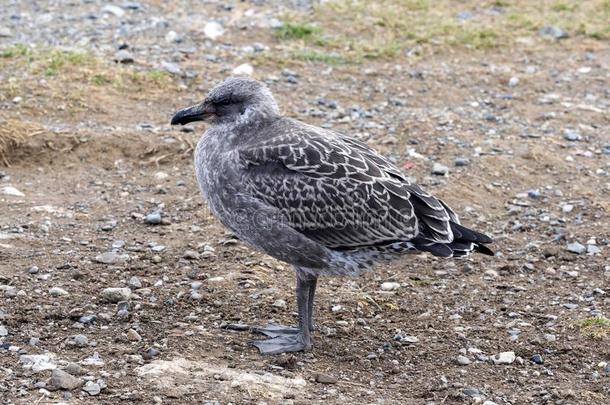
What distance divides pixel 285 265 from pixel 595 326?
8.03ft

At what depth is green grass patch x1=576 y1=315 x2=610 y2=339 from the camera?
7277 millimetres

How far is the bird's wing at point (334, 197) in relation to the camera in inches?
274

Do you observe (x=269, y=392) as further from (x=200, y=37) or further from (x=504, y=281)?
(x=200, y=37)

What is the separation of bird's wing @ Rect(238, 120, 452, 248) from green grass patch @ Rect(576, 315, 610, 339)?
1.27 metres

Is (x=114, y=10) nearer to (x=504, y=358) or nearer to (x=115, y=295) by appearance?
(x=115, y=295)

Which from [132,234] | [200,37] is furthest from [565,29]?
[132,234]

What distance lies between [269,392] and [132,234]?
2891 mm

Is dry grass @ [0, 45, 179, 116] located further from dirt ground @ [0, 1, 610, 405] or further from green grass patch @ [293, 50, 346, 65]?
green grass patch @ [293, 50, 346, 65]

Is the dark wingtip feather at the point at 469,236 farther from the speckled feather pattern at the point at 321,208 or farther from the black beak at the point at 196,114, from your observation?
the black beak at the point at 196,114

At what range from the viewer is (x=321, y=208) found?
22.8 ft

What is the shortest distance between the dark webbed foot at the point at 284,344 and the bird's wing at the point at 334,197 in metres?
0.68

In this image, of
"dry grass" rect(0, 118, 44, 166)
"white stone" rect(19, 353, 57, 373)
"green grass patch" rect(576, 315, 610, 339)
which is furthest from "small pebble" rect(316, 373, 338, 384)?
"dry grass" rect(0, 118, 44, 166)

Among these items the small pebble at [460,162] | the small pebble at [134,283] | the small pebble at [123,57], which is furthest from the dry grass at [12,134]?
the small pebble at [460,162]

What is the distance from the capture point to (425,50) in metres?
13.4
